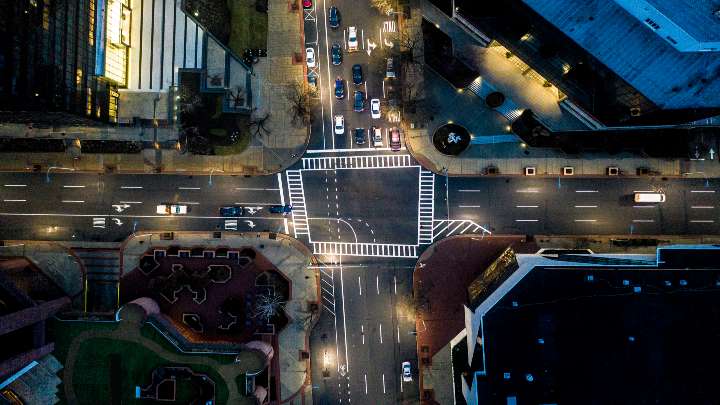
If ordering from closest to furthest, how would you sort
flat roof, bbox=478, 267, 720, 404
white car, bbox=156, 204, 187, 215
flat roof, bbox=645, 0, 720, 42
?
1. flat roof, bbox=645, 0, 720, 42
2. flat roof, bbox=478, 267, 720, 404
3. white car, bbox=156, 204, 187, 215

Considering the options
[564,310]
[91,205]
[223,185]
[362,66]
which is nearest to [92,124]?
[91,205]

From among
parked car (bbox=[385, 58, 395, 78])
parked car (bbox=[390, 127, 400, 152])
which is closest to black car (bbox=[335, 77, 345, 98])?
parked car (bbox=[385, 58, 395, 78])

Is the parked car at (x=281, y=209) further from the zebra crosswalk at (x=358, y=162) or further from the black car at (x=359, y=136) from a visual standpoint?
the black car at (x=359, y=136)

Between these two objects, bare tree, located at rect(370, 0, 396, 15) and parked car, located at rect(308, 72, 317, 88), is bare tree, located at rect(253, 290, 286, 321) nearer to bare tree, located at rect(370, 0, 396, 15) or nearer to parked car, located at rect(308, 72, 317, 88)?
parked car, located at rect(308, 72, 317, 88)

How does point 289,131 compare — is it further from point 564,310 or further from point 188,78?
point 564,310

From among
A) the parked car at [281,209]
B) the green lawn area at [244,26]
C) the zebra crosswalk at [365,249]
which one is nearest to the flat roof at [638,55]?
the zebra crosswalk at [365,249]

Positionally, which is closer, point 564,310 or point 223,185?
point 564,310
